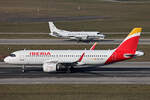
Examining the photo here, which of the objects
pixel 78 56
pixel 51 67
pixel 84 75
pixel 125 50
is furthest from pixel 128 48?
pixel 51 67

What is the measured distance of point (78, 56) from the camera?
54.2m

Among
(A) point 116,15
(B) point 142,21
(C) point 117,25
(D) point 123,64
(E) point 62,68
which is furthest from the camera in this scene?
(A) point 116,15

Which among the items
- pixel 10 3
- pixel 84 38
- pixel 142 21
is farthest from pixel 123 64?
pixel 10 3

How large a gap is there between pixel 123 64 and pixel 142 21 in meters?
75.0

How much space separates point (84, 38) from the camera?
92375 mm
